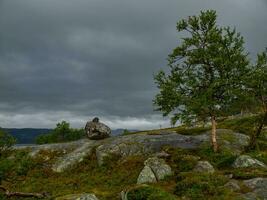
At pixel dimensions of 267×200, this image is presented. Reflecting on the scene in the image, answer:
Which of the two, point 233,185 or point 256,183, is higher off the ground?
point 256,183

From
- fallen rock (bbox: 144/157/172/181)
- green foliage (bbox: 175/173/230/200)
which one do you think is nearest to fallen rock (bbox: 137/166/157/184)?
fallen rock (bbox: 144/157/172/181)

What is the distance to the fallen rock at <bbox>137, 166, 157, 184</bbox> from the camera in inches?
1356

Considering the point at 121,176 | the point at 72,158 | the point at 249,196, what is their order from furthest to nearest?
the point at 72,158
the point at 121,176
the point at 249,196

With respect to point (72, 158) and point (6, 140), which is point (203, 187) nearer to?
point (72, 158)

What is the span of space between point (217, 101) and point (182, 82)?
4496 mm

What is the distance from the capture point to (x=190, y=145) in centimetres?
4538

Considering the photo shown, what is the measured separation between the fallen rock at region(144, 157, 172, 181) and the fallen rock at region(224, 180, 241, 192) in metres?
8.27

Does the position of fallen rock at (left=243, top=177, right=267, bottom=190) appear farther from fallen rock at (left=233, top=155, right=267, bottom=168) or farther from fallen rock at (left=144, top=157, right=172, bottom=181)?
fallen rock at (left=144, top=157, right=172, bottom=181)

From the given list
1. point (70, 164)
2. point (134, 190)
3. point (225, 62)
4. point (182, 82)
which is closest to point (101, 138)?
point (70, 164)

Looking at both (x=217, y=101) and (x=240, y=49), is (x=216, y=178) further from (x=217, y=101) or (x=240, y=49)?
(x=240, y=49)

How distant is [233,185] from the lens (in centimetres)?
2728

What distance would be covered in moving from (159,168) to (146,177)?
5.86ft

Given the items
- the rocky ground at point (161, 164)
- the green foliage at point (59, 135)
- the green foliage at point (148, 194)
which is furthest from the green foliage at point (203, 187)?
the green foliage at point (59, 135)

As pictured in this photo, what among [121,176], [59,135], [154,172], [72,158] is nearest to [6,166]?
[72,158]
